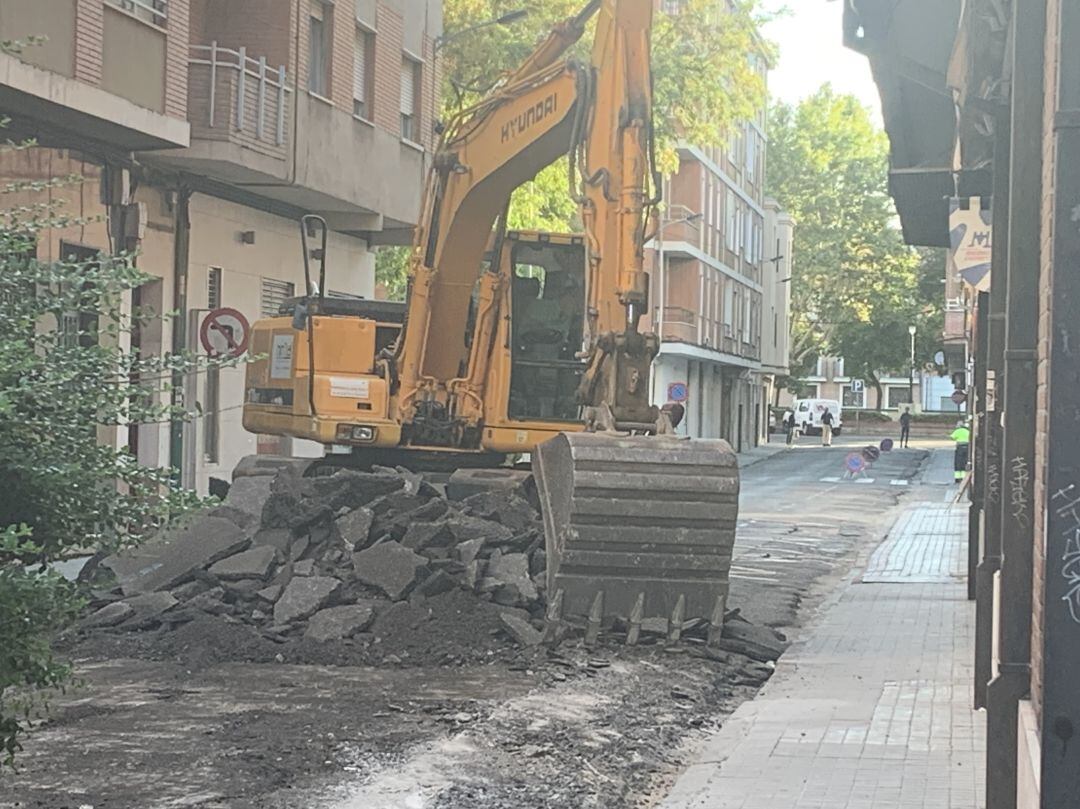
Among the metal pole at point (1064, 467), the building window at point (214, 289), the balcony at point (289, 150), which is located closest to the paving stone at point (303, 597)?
the metal pole at point (1064, 467)

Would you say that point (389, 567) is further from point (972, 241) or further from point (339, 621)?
point (972, 241)

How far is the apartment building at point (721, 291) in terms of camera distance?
58031 mm

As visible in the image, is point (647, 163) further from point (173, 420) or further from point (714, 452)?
point (173, 420)

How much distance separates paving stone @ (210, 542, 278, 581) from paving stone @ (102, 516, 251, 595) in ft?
0.54

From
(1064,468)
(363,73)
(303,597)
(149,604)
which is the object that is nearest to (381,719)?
(303,597)

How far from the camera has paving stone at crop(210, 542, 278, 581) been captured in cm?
1295

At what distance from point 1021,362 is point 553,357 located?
11.7 metres

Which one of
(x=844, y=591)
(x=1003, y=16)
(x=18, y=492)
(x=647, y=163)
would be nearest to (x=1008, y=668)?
(x=1003, y=16)

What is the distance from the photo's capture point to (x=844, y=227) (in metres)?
85.4

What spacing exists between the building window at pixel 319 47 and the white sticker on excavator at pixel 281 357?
20.4 ft

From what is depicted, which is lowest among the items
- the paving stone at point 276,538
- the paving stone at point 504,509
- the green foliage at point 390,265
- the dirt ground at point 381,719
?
the dirt ground at point 381,719

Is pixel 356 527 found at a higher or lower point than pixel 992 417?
lower

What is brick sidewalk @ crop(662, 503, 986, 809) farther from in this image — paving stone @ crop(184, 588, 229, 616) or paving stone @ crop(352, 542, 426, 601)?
paving stone @ crop(184, 588, 229, 616)

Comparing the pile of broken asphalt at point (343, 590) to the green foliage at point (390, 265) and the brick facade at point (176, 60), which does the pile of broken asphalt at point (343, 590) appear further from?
the green foliage at point (390, 265)
